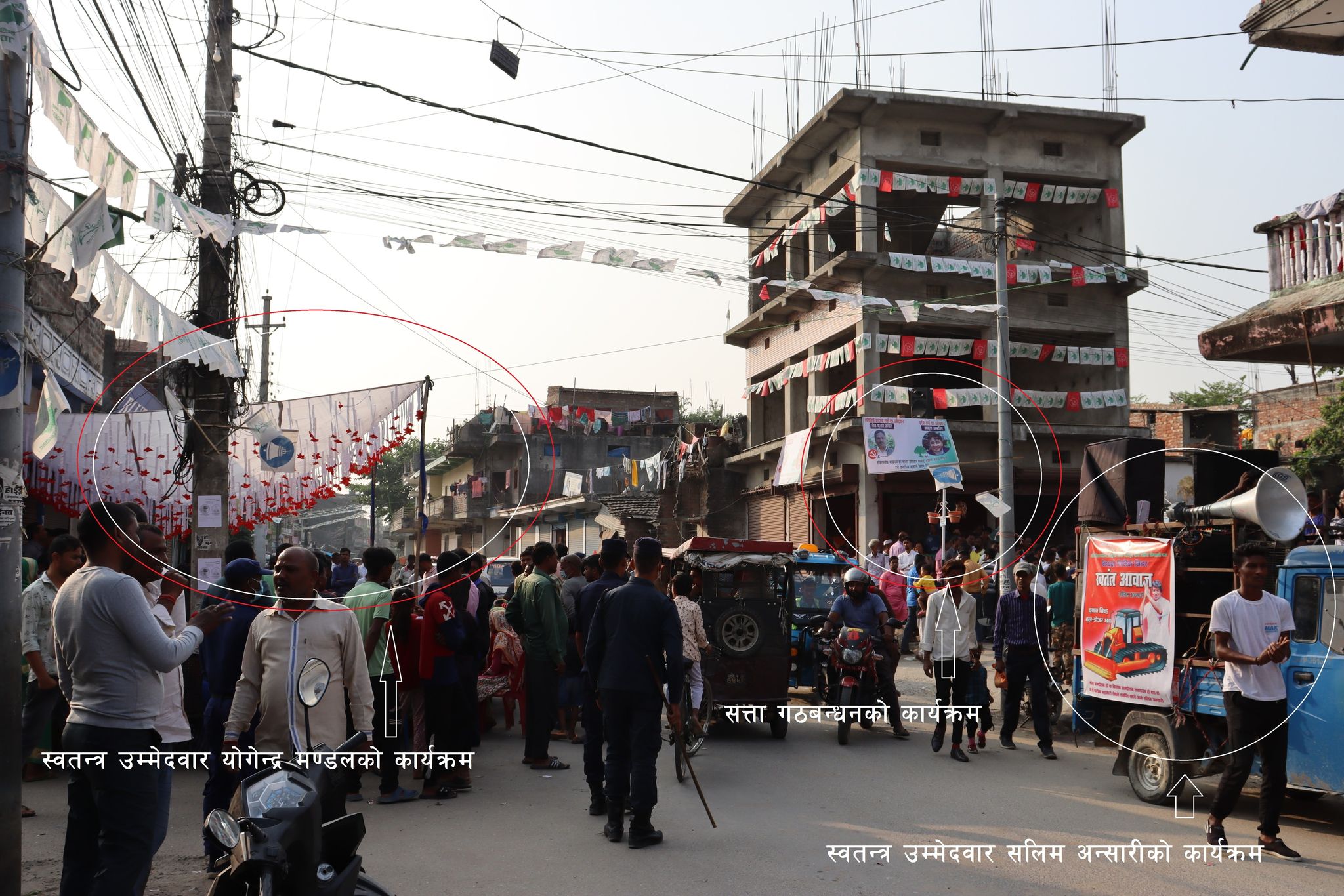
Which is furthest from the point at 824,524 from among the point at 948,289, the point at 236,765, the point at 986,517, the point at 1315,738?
the point at 236,765

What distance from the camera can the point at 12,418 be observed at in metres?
5.75

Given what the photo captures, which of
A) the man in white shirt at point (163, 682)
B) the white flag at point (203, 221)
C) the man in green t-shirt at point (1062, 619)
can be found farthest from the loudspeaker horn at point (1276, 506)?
the white flag at point (203, 221)

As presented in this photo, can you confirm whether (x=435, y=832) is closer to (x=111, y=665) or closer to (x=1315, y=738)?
(x=111, y=665)

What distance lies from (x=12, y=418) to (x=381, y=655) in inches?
153

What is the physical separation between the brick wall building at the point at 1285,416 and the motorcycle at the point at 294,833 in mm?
37595

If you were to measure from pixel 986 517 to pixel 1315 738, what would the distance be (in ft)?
77.6

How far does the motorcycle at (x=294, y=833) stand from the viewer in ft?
11.5

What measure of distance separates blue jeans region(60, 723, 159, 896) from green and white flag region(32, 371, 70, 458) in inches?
107

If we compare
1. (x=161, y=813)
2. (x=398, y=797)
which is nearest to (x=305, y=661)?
(x=161, y=813)

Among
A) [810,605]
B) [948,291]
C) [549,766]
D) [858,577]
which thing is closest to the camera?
[549,766]

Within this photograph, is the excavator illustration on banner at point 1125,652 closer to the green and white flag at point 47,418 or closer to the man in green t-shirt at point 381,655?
the man in green t-shirt at point 381,655

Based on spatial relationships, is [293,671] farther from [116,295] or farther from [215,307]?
[215,307]

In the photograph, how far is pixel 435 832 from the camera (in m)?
7.62

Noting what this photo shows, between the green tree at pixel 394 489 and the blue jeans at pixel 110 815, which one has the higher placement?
the green tree at pixel 394 489
